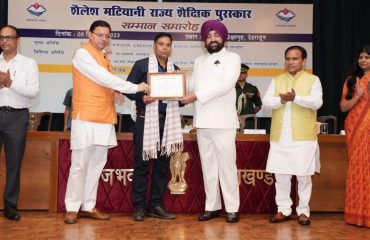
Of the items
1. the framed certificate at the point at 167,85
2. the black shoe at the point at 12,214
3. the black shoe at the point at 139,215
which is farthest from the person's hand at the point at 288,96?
the black shoe at the point at 12,214

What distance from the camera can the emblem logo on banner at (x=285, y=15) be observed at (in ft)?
24.5

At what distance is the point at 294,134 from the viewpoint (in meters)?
3.88

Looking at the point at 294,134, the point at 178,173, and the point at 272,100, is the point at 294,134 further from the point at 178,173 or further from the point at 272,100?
the point at 178,173

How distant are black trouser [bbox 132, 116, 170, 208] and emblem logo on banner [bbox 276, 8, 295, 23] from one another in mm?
4222

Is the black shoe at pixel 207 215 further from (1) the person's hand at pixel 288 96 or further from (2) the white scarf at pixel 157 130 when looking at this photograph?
(1) the person's hand at pixel 288 96

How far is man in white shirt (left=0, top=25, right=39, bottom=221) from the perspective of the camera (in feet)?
12.4

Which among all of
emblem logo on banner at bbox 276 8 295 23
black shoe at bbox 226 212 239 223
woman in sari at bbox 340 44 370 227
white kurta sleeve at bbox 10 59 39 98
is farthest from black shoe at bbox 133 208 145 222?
emblem logo on banner at bbox 276 8 295 23

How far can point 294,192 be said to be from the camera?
14.6ft

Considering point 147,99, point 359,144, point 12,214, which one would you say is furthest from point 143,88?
point 359,144

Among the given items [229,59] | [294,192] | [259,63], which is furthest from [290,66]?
[259,63]

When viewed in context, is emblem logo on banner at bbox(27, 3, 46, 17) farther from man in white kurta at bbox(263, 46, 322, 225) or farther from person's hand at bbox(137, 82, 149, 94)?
man in white kurta at bbox(263, 46, 322, 225)

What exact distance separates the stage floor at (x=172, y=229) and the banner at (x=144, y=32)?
3.45 meters

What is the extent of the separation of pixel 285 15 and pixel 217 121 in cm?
421

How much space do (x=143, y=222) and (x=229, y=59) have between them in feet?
5.05
